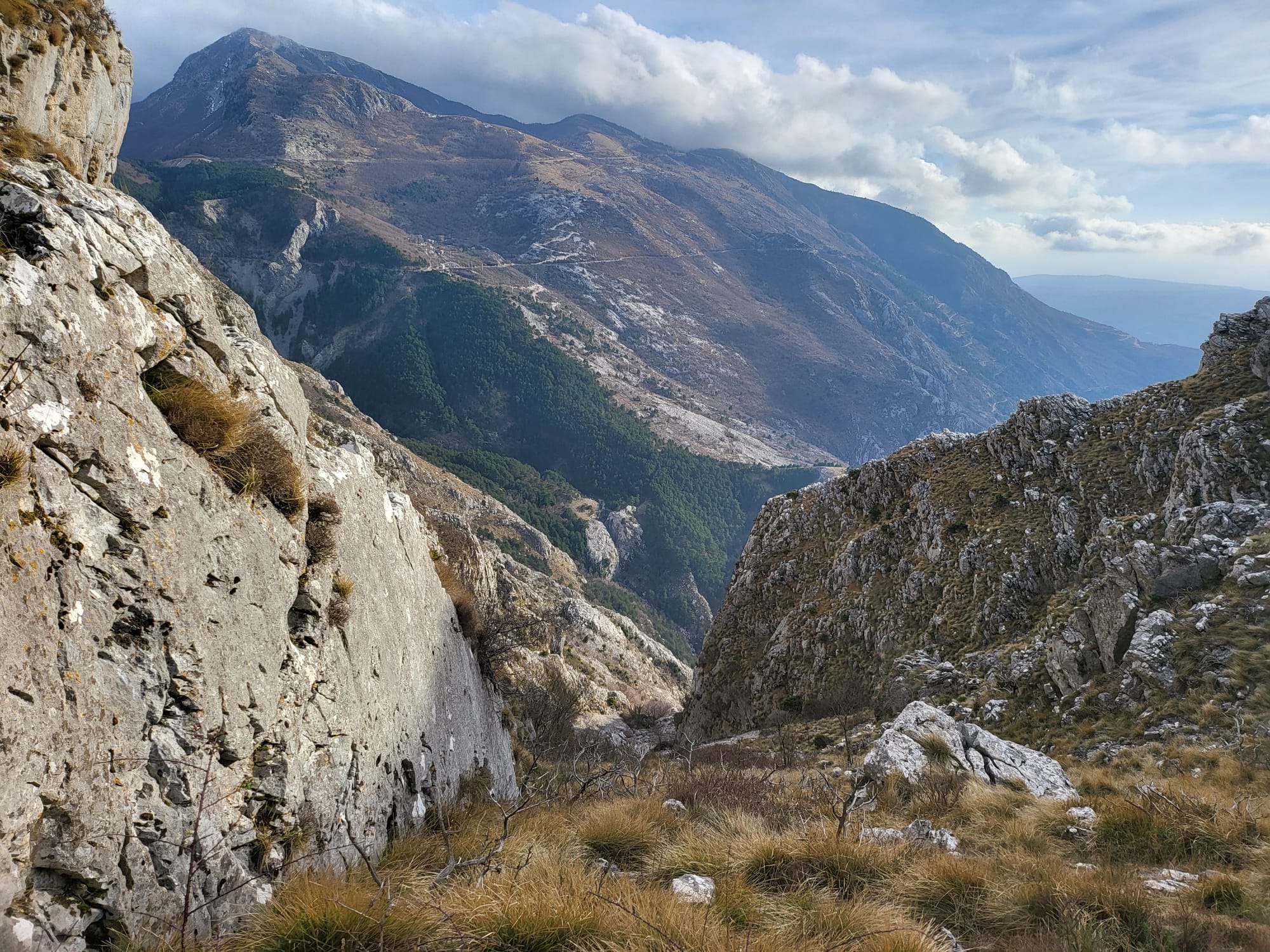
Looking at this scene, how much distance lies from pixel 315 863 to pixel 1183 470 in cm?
3011

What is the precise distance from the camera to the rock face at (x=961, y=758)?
13289 mm

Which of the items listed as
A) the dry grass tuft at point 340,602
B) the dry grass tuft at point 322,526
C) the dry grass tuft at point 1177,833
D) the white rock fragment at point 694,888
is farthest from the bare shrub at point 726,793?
the dry grass tuft at point 322,526

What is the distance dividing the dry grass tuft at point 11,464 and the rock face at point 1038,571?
68.9 feet

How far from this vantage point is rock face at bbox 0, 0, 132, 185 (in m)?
7.93

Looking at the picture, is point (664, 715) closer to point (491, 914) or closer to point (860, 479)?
point (860, 479)

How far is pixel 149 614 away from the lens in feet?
16.2

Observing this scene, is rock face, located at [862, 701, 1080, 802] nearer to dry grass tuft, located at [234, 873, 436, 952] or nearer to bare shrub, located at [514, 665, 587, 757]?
dry grass tuft, located at [234, 873, 436, 952]

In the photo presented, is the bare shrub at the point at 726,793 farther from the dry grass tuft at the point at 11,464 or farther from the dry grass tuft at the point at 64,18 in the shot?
the dry grass tuft at the point at 64,18

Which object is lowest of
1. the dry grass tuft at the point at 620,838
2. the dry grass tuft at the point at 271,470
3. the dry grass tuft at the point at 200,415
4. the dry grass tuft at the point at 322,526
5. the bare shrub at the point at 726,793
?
the bare shrub at the point at 726,793

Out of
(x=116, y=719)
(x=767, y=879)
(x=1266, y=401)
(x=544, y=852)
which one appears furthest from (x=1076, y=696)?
(x=116, y=719)

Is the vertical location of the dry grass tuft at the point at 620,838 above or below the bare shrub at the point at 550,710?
above

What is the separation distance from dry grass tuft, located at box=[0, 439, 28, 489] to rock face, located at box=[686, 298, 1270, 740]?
20996mm

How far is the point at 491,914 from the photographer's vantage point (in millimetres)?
4531

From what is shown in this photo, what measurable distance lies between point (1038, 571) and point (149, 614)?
105ft
